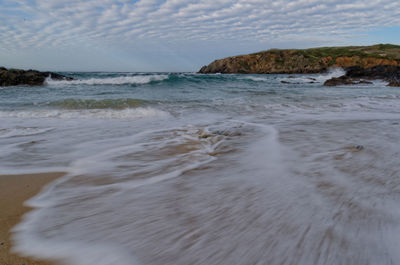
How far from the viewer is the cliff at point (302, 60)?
53906 millimetres

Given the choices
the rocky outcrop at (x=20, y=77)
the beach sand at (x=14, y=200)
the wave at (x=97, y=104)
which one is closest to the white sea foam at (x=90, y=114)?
the wave at (x=97, y=104)

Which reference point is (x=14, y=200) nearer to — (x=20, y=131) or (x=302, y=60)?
(x=20, y=131)

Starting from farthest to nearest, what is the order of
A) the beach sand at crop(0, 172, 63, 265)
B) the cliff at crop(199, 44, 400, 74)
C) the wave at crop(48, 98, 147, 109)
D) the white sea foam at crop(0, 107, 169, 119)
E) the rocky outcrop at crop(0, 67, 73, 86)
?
the cliff at crop(199, 44, 400, 74) < the rocky outcrop at crop(0, 67, 73, 86) < the wave at crop(48, 98, 147, 109) < the white sea foam at crop(0, 107, 169, 119) < the beach sand at crop(0, 172, 63, 265)

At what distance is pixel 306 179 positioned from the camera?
212 cm

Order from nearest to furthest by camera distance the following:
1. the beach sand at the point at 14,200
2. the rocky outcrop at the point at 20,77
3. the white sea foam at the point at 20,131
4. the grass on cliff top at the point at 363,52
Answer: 1. the beach sand at the point at 14,200
2. the white sea foam at the point at 20,131
3. the rocky outcrop at the point at 20,77
4. the grass on cliff top at the point at 363,52

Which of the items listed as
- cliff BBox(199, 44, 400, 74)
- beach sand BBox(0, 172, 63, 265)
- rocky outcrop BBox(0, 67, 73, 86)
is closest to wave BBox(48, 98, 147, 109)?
beach sand BBox(0, 172, 63, 265)

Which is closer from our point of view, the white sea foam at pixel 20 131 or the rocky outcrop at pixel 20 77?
the white sea foam at pixel 20 131

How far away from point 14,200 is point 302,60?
67250 mm

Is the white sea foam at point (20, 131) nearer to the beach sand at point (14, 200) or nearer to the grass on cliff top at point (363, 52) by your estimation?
the beach sand at point (14, 200)

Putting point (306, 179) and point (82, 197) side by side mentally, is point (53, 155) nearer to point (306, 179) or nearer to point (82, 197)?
point (82, 197)

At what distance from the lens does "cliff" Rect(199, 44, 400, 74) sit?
177 ft

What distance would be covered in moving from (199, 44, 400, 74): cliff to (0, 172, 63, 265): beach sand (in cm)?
6083

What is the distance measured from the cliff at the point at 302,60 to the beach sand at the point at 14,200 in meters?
60.8

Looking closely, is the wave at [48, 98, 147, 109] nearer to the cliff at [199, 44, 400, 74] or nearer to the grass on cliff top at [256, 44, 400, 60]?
the cliff at [199, 44, 400, 74]
